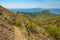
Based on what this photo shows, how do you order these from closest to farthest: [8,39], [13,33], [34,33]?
[8,39], [13,33], [34,33]

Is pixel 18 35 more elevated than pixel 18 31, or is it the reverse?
pixel 18 31

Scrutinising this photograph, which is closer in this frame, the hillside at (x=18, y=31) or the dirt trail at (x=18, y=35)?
the hillside at (x=18, y=31)

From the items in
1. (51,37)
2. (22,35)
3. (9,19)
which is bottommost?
(51,37)

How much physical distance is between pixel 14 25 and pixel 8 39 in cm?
207

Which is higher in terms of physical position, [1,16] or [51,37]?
[1,16]

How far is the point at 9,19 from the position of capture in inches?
425

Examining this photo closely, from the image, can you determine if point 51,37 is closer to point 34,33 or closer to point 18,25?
point 34,33

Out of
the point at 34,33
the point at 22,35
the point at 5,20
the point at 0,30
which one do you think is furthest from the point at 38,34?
the point at 0,30

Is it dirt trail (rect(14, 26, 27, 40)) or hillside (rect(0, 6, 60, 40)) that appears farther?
dirt trail (rect(14, 26, 27, 40))

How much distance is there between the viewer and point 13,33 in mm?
9180

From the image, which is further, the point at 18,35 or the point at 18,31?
the point at 18,31

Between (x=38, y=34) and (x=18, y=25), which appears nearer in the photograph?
(x=18, y=25)

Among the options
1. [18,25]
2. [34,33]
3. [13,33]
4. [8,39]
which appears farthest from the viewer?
[34,33]

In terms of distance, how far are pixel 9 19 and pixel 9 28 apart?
1.50m
